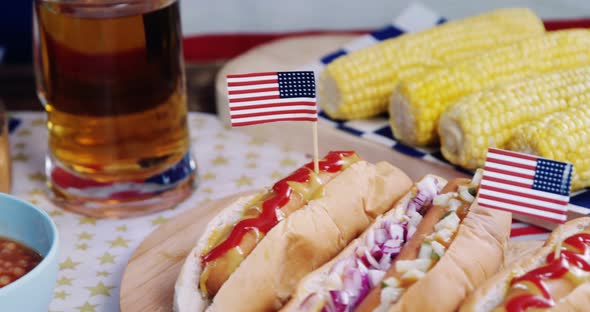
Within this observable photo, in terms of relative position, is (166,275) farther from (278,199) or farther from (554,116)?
(554,116)

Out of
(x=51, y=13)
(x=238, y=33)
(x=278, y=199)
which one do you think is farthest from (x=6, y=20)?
(x=278, y=199)

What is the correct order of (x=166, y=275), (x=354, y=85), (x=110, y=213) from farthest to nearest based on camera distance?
(x=354, y=85), (x=110, y=213), (x=166, y=275)

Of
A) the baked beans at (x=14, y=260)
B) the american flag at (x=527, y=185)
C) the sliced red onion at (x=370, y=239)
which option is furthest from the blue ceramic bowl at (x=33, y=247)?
the american flag at (x=527, y=185)

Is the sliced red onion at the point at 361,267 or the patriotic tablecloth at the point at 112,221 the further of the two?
the patriotic tablecloth at the point at 112,221

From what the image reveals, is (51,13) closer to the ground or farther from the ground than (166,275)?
farther from the ground

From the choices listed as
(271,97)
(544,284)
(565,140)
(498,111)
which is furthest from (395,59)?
(544,284)

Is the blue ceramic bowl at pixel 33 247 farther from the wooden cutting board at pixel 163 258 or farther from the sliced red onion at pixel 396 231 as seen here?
the sliced red onion at pixel 396 231

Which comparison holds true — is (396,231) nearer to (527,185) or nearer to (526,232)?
(527,185)
